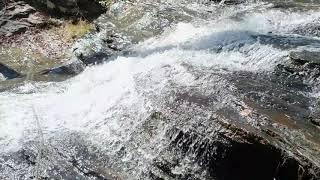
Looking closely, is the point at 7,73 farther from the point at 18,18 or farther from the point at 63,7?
the point at 63,7

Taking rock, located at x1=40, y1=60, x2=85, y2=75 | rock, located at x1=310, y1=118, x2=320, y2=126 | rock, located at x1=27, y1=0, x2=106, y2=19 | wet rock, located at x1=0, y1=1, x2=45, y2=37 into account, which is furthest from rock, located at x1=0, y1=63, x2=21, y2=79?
rock, located at x1=310, y1=118, x2=320, y2=126

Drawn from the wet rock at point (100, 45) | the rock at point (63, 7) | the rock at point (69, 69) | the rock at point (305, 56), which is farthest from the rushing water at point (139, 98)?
the rock at point (63, 7)

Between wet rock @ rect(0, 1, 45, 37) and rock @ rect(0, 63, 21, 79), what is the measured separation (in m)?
1.46

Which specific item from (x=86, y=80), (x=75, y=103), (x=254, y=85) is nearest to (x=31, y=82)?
(x=86, y=80)

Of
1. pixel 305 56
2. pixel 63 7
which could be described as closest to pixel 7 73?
pixel 63 7

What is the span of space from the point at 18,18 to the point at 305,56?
7558mm

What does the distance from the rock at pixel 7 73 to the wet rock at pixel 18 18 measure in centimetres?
146

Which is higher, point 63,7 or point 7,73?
point 63,7

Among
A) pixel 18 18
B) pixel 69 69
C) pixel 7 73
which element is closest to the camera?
pixel 7 73

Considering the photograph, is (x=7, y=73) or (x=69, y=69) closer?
(x=7, y=73)

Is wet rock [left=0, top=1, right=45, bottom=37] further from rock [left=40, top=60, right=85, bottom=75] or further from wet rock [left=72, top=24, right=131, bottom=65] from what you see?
rock [left=40, top=60, right=85, bottom=75]

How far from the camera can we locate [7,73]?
1073cm

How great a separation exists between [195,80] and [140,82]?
3.60 ft

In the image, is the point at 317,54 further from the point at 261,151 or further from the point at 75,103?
the point at 75,103
